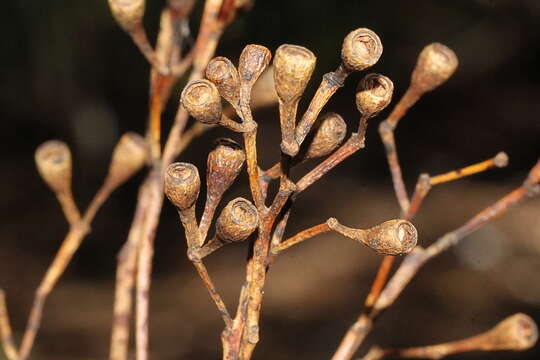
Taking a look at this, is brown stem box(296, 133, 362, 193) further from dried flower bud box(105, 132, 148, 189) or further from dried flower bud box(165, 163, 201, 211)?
dried flower bud box(105, 132, 148, 189)

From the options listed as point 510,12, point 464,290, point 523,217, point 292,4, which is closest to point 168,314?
A: point 464,290

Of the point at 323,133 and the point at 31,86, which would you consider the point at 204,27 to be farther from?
the point at 31,86

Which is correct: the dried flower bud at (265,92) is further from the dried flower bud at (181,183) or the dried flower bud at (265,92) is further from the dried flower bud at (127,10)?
the dried flower bud at (181,183)

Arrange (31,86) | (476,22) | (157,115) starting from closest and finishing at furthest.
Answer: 1. (157,115)
2. (31,86)
3. (476,22)

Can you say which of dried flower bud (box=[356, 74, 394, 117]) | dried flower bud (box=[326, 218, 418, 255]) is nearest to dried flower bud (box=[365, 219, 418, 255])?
dried flower bud (box=[326, 218, 418, 255])

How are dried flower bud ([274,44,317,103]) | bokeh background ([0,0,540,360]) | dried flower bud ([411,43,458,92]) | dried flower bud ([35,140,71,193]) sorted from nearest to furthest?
1. dried flower bud ([274,44,317,103])
2. dried flower bud ([411,43,458,92])
3. dried flower bud ([35,140,71,193])
4. bokeh background ([0,0,540,360])

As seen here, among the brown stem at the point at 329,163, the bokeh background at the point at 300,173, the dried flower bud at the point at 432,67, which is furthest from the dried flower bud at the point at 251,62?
the bokeh background at the point at 300,173
